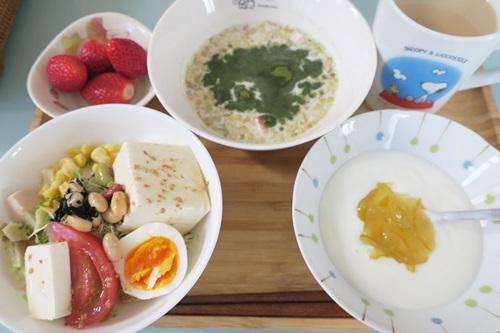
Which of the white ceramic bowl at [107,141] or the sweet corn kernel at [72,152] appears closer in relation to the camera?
the white ceramic bowl at [107,141]

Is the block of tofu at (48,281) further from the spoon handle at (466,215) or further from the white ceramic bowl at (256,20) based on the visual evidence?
the spoon handle at (466,215)

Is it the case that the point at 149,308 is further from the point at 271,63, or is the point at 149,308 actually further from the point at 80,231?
the point at 271,63

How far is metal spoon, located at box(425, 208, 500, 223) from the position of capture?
1.15m

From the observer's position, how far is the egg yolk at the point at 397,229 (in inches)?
46.7

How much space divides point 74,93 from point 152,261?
82cm

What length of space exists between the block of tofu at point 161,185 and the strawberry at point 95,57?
508 millimetres

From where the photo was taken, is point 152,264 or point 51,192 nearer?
point 152,264

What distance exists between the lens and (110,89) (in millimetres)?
1503

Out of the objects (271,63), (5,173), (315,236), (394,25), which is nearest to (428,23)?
(394,25)

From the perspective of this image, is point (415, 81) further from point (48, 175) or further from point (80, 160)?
point (48, 175)

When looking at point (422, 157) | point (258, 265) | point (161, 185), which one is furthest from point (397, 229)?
point (161, 185)

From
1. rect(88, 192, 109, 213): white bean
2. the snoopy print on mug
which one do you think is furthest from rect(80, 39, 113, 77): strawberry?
the snoopy print on mug

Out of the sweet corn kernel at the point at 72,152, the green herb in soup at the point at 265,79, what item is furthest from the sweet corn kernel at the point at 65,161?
the green herb in soup at the point at 265,79

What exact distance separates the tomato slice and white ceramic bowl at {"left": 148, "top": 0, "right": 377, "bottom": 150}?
Answer: 42 centimetres
